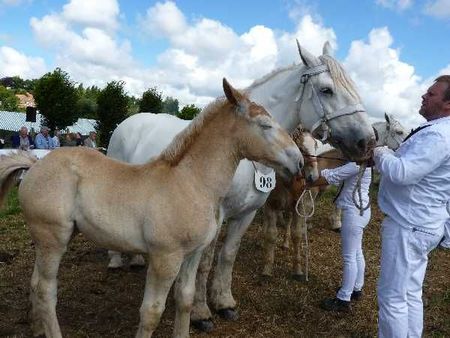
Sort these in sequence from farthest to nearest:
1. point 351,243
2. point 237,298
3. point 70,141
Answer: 1. point 70,141
2. point 237,298
3. point 351,243

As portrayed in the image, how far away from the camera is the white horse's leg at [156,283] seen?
282 cm

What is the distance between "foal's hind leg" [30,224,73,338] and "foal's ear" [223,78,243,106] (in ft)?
4.31

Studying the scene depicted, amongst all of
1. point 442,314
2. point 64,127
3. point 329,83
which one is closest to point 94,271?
point 329,83

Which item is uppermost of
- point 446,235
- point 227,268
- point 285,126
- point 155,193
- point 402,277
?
point 285,126

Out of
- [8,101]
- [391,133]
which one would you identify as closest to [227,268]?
[391,133]

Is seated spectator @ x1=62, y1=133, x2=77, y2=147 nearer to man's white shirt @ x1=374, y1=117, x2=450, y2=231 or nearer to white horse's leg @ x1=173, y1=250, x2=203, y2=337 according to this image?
white horse's leg @ x1=173, y1=250, x2=203, y2=337

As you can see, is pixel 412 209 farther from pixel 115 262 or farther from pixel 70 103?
pixel 70 103

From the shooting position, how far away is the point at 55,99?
26.2m

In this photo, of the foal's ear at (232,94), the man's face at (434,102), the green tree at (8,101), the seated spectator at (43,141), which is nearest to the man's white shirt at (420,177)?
the man's face at (434,102)

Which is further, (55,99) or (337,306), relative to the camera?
(55,99)

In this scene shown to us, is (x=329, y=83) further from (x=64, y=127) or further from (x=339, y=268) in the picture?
(x=64, y=127)

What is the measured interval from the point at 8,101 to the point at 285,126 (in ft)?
300

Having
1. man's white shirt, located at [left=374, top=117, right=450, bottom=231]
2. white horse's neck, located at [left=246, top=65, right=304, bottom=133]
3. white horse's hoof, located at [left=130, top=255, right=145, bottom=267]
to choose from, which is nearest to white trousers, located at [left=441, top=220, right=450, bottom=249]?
man's white shirt, located at [left=374, top=117, right=450, bottom=231]

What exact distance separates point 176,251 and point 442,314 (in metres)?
3.65
